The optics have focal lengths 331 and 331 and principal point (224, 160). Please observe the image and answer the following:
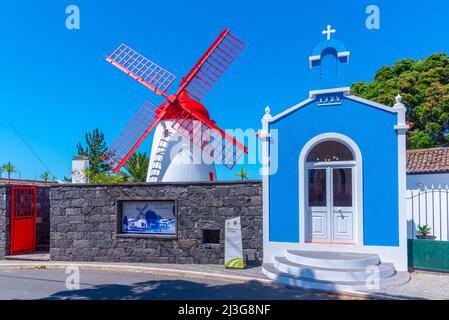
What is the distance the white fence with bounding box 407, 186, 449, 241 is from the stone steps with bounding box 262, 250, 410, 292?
3078 mm

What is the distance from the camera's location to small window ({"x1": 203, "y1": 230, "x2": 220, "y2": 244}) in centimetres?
959

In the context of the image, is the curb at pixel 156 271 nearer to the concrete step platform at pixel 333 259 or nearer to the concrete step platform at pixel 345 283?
the concrete step platform at pixel 345 283

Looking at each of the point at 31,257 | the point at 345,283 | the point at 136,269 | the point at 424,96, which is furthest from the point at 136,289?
the point at 424,96

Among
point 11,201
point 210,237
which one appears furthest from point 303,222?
point 11,201

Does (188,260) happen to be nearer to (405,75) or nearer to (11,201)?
(11,201)

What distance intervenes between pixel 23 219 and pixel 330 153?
10578mm

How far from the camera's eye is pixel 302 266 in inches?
301

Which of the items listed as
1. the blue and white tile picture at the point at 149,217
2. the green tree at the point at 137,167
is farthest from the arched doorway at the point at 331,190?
the green tree at the point at 137,167

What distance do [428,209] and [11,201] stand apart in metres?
13.5

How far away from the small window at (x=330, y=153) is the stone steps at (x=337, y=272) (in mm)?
2486

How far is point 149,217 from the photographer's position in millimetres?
10062

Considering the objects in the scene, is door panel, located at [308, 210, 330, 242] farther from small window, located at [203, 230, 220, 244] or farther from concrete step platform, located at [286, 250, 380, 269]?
small window, located at [203, 230, 220, 244]

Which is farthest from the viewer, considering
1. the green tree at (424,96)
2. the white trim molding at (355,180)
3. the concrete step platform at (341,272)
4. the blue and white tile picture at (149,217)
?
the green tree at (424,96)

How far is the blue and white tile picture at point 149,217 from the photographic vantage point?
990 centimetres
